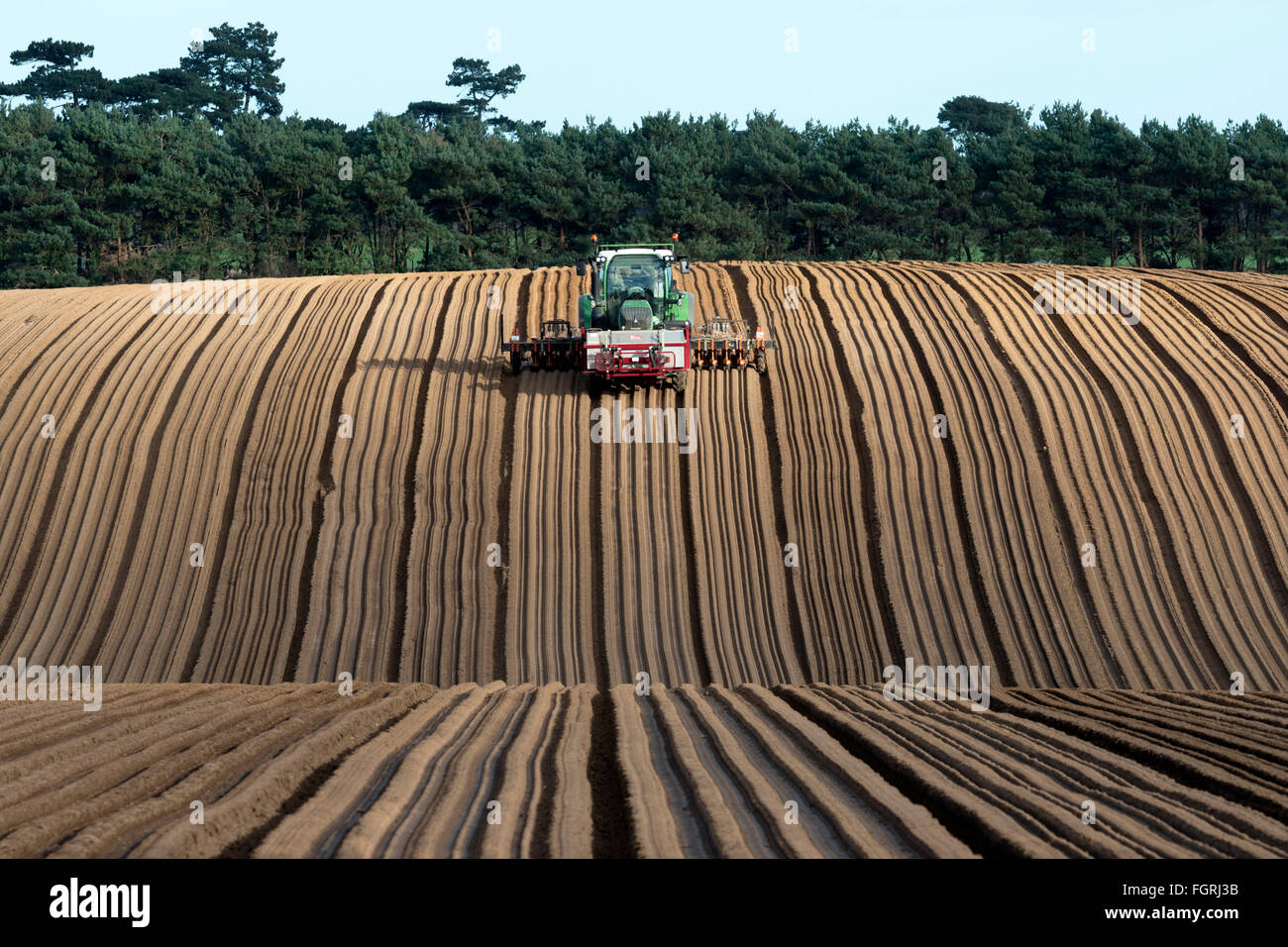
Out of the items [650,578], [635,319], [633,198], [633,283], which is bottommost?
[650,578]

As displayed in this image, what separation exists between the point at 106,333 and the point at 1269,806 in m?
22.9

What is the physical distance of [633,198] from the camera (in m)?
46.1

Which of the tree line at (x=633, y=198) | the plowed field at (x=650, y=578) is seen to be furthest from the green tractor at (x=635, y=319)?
the tree line at (x=633, y=198)

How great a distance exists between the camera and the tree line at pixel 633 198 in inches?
1774

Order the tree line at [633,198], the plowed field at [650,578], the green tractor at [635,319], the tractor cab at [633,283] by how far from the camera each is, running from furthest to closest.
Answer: the tree line at [633,198] < the tractor cab at [633,283] < the green tractor at [635,319] < the plowed field at [650,578]

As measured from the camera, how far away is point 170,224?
4722 centimetres

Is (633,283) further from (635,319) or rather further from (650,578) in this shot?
(650,578)

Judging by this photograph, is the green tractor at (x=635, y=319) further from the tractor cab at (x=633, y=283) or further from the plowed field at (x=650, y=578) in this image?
the plowed field at (x=650, y=578)

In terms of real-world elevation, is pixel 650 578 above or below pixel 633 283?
below

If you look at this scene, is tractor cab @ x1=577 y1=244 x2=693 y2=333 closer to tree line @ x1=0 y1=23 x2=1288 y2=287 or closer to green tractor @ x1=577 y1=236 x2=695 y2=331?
green tractor @ x1=577 y1=236 x2=695 y2=331

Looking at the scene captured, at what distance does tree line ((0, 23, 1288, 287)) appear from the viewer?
4506cm

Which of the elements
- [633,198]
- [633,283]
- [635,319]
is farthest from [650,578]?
[633,198]

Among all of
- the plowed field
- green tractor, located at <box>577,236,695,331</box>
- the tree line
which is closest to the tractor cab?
green tractor, located at <box>577,236,695,331</box>

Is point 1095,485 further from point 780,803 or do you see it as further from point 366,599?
point 780,803
